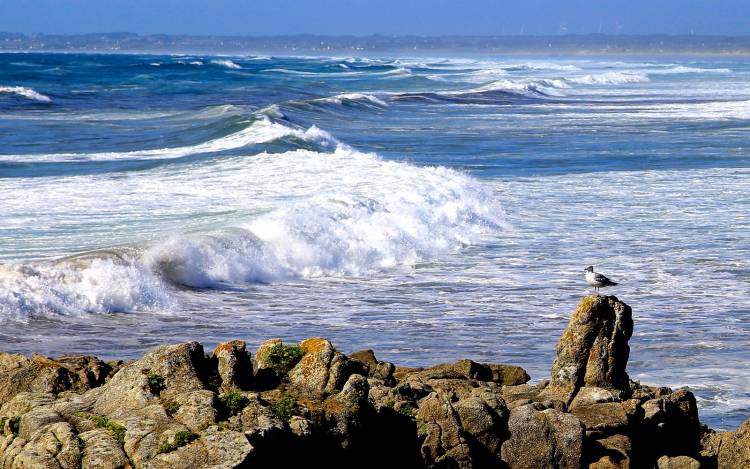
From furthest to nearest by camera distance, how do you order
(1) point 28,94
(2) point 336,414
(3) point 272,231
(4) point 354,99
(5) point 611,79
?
(5) point 611,79 < (1) point 28,94 < (4) point 354,99 < (3) point 272,231 < (2) point 336,414

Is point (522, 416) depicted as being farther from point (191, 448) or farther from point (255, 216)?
point (255, 216)

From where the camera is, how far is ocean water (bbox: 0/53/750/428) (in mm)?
13586

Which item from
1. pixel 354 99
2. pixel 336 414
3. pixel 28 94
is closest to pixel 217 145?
pixel 354 99

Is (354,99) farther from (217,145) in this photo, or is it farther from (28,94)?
(217,145)

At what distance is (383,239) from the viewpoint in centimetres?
1995

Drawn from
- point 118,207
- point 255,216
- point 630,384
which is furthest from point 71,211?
point 630,384

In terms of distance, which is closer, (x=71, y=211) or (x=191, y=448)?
(x=191, y=448)

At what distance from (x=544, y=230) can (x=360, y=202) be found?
12.5ft

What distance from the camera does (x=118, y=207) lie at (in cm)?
2305

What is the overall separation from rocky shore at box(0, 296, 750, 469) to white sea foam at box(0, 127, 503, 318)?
614 centimetres

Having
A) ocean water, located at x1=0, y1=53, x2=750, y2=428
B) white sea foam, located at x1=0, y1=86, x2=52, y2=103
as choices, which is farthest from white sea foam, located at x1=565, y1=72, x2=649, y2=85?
ocean water, located at x1=0, y1=53, x2=750, y2=428

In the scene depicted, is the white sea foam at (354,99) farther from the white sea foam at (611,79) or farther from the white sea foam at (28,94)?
the white sea foam at (611,79)

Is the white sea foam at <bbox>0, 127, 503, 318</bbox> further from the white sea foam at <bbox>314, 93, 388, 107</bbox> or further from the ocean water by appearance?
the white sea foam at <bbox>314, 93, 388, 107</bbox>

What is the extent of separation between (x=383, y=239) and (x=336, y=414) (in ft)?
40.5
